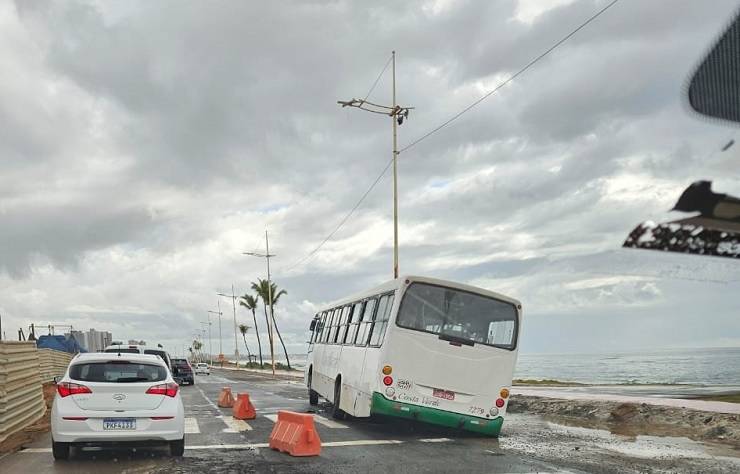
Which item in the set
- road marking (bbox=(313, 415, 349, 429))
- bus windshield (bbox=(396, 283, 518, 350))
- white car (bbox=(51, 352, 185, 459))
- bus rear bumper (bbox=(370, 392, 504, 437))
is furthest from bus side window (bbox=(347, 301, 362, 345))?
white car (bbox=(51, 352, 185, 459))

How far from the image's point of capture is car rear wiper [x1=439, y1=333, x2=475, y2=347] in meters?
13.6

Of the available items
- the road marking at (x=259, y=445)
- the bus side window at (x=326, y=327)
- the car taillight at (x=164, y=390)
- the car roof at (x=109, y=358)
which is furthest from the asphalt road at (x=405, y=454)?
the bus side window at (x=326, y=327)

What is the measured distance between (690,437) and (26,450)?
40.6ft

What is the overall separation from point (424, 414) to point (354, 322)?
4123 millimetres

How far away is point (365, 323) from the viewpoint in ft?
51.6

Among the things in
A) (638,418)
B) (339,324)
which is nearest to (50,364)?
(339,324)

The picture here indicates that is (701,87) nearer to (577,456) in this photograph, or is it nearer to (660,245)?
(660,245)

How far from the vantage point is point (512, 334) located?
1402 centimetres

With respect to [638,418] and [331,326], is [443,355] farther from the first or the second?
[331,326]

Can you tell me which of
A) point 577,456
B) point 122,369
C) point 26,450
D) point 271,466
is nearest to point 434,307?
point 577,456

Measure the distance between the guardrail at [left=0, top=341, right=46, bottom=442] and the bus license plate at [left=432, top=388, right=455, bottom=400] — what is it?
7.87 m

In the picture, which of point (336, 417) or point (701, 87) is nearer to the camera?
point (701, 87)

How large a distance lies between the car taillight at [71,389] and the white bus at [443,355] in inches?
206

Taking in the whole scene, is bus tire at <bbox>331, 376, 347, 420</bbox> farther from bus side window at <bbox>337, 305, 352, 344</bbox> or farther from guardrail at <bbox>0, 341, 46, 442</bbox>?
guardrail at <bbox>0, 341, 46, 442</bbox>
